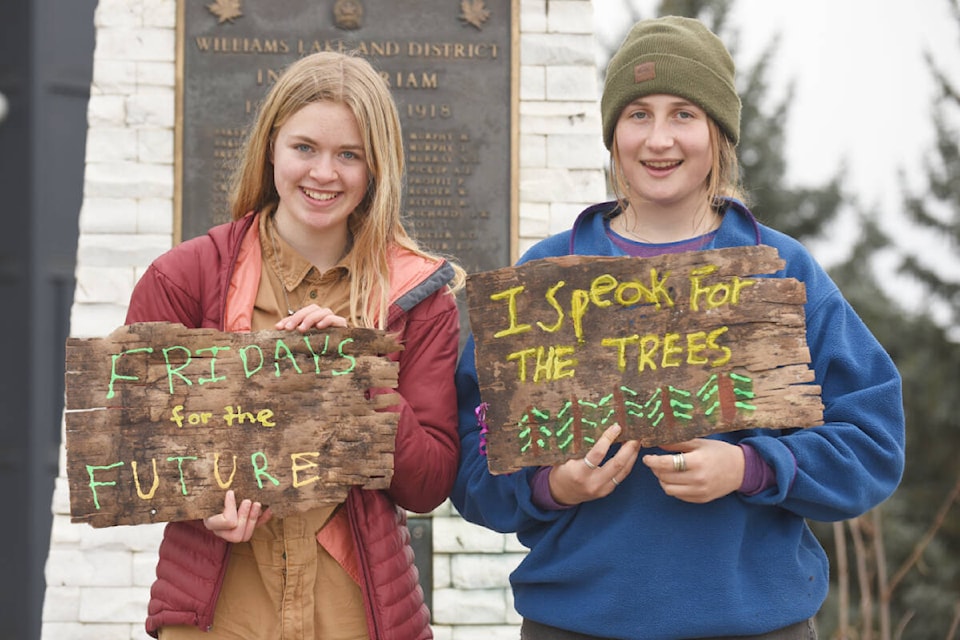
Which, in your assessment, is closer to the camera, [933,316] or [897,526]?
[897,526]

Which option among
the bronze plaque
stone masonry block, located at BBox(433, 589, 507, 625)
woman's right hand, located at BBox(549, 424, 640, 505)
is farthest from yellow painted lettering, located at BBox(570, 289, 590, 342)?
stone masonry block, located at BBox(433, 589, 507, 625)

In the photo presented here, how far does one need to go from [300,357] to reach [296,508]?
33 cm

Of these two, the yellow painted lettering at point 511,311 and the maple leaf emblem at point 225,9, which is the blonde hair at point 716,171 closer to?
the yellow painted lettering at point 511,311

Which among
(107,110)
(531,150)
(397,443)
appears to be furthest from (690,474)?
(107,110)

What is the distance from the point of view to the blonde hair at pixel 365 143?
254 cm

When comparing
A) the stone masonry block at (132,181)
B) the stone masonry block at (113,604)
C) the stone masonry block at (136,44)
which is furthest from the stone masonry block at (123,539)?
the stone masonry block at (136,44)

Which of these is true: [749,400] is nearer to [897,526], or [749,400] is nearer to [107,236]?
[107,236]

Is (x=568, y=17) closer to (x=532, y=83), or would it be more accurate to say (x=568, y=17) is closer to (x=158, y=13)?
(x=532, y=83)

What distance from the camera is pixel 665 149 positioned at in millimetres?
2479

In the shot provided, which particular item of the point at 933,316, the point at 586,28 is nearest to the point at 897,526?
the point at 933,316

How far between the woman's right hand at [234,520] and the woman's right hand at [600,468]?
0.67m

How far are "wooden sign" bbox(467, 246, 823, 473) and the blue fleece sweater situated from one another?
138 mm

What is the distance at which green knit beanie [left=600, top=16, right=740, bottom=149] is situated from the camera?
2.48 meters

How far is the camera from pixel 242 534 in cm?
234
